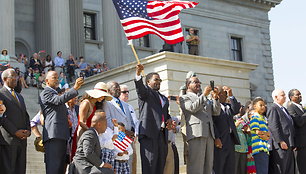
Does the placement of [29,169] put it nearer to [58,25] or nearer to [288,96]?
[288,96]

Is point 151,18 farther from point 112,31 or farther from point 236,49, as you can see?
point 236,49

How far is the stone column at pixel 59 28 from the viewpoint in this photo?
89.1 feet

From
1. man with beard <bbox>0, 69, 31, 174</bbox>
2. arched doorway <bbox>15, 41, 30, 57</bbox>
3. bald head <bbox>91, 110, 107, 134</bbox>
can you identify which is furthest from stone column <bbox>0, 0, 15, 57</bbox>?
bald head <bbox>91, 110, 107, 134</bbox>

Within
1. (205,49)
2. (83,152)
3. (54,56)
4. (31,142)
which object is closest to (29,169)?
(31,142)

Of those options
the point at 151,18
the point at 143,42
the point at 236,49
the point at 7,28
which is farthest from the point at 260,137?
the point at 236,49

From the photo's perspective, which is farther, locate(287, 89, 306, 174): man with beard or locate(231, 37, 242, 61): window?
locate(231, 37, 242, 61): window

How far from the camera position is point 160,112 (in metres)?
10.5

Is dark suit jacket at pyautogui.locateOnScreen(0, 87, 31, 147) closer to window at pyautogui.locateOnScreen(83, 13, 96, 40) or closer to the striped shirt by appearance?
the striped shirt

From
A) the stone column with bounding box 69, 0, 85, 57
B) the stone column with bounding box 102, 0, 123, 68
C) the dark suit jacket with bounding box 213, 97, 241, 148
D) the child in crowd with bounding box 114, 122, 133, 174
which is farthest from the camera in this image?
the stone column with bounding box 69, 0, 85, 57

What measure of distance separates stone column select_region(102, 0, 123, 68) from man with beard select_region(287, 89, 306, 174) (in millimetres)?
17156

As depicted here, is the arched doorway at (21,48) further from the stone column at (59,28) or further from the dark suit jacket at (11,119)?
the dark suit jacket at (11,119)

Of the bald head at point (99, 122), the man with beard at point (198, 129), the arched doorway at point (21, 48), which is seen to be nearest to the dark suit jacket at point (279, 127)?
the man with beard at point (198, 129)

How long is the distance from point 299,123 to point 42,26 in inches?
820

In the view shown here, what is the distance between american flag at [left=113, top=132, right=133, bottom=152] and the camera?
935 centimetres
